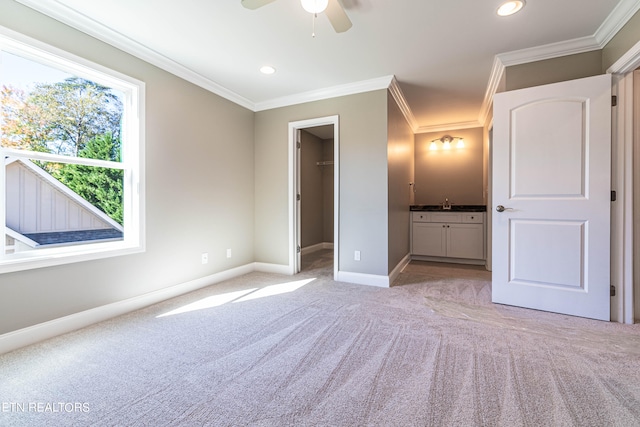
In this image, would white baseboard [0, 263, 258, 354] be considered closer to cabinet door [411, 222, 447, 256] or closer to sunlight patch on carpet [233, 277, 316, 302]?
sunlight patch on carpet [233, 277, 316, 302]

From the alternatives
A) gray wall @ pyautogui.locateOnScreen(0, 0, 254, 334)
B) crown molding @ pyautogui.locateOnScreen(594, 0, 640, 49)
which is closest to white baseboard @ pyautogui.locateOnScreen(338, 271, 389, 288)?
gray wall @ pyautogui.locateOnScreen(0, 0, 254, 334)

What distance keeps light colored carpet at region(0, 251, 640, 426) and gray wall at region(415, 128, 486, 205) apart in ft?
10.0

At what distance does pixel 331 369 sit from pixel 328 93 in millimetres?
3121

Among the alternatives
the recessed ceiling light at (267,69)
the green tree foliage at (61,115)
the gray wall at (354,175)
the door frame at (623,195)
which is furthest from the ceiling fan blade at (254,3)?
the door frame at (623,195)

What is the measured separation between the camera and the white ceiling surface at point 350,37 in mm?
1994

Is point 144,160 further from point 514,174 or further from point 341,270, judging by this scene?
point 514,174

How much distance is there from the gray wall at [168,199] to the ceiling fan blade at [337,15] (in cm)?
193

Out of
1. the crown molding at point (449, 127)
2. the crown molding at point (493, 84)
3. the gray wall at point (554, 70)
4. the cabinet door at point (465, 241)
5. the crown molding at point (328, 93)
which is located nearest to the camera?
→ the gray wall at point (554, 70)

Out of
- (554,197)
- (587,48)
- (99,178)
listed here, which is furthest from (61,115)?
(587,48)

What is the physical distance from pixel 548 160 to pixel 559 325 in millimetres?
1399

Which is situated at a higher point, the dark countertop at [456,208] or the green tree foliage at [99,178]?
the green tree foliage at [99,178]

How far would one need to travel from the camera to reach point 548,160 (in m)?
2.39

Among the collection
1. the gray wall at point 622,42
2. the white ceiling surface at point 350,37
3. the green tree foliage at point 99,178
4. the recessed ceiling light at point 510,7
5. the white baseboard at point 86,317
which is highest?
the white ceiling surface at point 350,37

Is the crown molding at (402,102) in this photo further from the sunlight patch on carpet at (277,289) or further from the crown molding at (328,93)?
the sunlight patch on carpet at (277,289)
